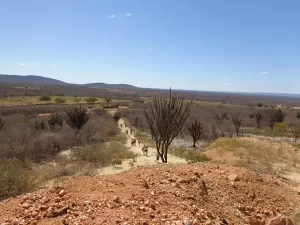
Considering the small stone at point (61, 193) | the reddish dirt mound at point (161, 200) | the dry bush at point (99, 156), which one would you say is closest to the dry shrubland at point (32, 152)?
the dry bush at point (99, 156)

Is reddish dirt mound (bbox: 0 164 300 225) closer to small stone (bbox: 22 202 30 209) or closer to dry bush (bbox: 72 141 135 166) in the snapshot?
small stone (bbox: 22 202 30 209)

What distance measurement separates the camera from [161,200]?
19.2 ft

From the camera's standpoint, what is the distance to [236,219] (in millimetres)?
6434

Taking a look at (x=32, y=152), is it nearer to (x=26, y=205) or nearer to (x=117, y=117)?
(x=26, y=205)

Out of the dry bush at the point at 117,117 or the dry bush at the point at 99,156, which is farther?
the dry bush at the point at 117,117

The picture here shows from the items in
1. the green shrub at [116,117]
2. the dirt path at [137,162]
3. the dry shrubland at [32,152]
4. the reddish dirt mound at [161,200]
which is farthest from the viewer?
the green shrub at [116,117]

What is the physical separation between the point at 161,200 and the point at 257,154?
1261 cm

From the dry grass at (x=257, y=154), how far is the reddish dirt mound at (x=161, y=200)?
21.2 ft

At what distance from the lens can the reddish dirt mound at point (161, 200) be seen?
5113 mm

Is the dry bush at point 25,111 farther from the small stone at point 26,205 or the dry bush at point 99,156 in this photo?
the small stone at point 26,205

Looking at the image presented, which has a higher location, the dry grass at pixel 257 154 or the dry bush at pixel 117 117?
the dry grass at pixel 257 154

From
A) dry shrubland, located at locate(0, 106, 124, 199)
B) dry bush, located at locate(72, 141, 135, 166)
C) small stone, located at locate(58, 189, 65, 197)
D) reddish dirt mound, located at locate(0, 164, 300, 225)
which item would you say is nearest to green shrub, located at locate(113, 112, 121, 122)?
dry shrubland, located at locate(0, 106, 124, 199)

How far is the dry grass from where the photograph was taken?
1530 cm

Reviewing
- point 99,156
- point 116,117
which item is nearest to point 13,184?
point 99,156
